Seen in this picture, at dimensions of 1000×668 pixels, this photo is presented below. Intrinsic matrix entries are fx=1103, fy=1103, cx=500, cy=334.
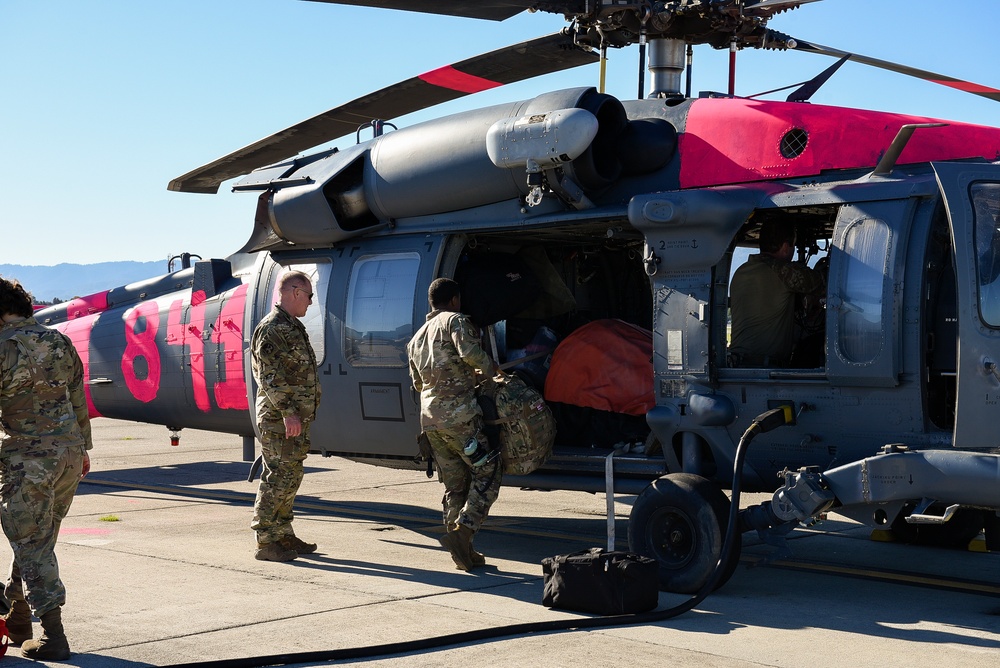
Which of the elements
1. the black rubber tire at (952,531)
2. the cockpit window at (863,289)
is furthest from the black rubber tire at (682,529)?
the black rubber tire at (952,531)

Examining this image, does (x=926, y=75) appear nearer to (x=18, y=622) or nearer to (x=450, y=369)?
(x=450, y=369)

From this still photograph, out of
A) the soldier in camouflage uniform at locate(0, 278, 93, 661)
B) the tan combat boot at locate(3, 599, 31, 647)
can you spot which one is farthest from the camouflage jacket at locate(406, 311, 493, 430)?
the tan combat boot at locate(3, 599, 31, 647)

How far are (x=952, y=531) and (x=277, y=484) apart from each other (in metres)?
5.27

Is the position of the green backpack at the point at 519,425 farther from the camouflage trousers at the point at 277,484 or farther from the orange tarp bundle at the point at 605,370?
the camouflage trousers at the point at 277,484

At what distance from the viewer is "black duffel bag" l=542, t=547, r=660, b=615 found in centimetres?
625

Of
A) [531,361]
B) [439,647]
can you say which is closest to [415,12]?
[531,361]

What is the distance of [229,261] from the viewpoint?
1129cm

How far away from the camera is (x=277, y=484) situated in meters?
8.17

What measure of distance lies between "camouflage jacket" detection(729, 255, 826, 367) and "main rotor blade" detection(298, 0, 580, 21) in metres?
2.51

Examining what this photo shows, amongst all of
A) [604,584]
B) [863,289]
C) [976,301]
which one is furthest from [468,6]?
[604,584]

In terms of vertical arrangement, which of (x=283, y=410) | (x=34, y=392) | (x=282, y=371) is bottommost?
(x=283, y=410)

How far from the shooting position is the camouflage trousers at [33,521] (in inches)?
213

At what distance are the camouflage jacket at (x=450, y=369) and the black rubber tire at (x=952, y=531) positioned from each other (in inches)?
141

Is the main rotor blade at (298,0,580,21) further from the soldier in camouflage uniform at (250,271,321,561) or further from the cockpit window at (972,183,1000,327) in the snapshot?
the cockpit window at (972,183,1000,327)
